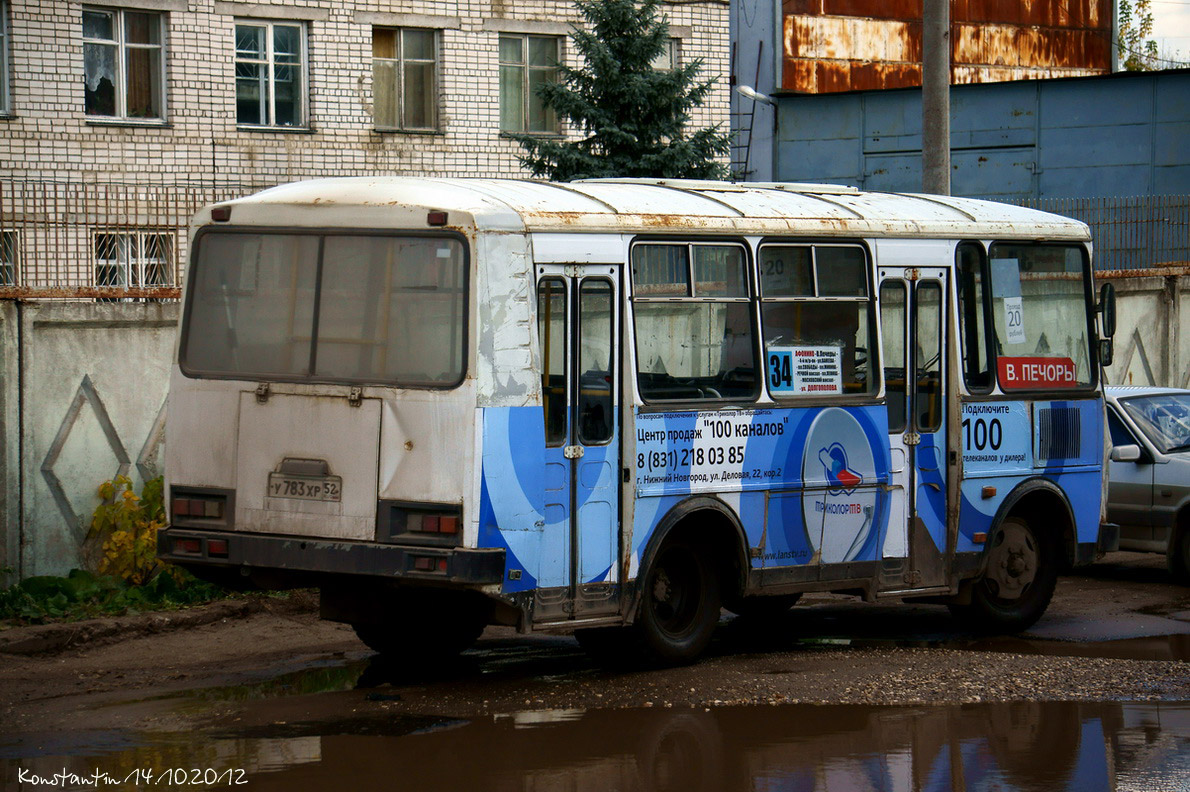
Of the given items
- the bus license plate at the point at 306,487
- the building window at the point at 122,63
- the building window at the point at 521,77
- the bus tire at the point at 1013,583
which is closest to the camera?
the bus license plate at the point at 306,487

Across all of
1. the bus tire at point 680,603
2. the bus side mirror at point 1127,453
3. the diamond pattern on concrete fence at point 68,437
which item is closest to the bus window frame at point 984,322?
the bus tire at point 680,603

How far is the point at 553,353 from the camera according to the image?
8406 mm

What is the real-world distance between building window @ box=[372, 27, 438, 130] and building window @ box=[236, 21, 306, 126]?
1094mm

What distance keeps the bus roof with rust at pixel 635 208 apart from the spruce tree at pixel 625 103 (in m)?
6.81

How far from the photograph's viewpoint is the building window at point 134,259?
12.1 meters

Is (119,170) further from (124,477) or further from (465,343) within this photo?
(465,343)

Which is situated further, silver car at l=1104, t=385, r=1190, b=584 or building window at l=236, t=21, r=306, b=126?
building window at l=236, t=21, r=306, b=126

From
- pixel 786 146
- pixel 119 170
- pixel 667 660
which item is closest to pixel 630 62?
pixel 119 170

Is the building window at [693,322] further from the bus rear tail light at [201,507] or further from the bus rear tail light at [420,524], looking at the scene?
the bus rear tail light at [201,507]

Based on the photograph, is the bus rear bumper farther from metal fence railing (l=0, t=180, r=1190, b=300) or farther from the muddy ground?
metal fence railing (l=0, t=180, r=1190, b=300)

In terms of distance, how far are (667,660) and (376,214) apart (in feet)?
9.83

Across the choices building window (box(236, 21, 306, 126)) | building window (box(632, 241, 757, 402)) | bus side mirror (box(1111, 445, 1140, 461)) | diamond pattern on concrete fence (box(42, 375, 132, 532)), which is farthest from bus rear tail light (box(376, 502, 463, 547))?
building window (box(236, 21, 306, 126))

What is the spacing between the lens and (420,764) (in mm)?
6891

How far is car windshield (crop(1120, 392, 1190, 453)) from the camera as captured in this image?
43.7 feet
